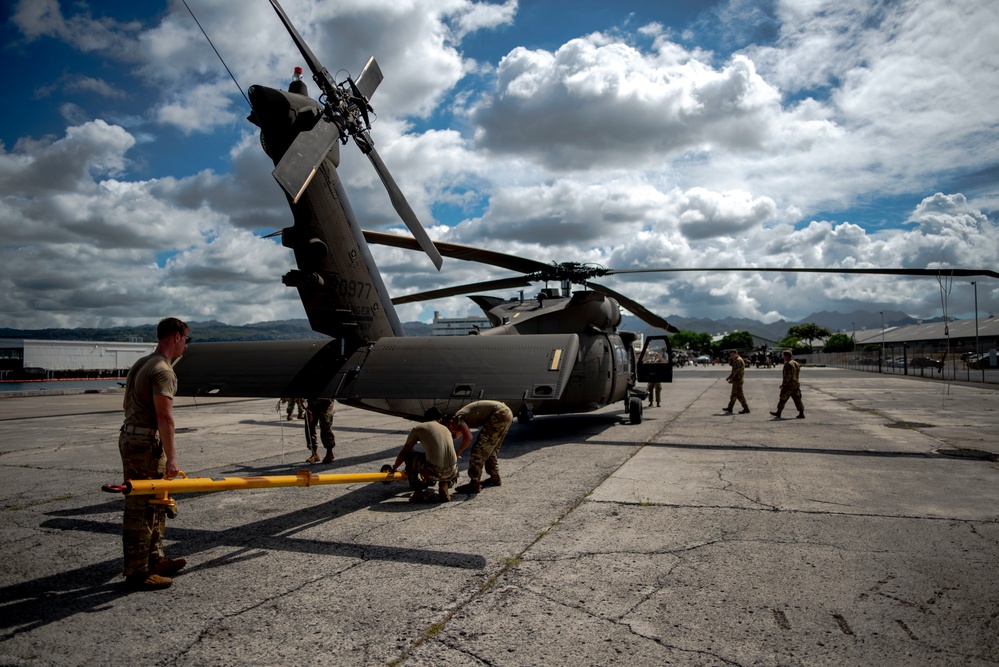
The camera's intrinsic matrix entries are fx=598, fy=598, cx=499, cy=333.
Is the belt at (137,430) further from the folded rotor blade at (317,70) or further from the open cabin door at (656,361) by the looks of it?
the open cabin door at (656,361)

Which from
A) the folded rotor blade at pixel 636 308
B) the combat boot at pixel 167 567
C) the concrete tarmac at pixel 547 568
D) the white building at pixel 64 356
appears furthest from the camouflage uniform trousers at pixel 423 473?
the white building at pixel 64 356

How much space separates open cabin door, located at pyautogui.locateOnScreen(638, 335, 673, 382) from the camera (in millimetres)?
16781

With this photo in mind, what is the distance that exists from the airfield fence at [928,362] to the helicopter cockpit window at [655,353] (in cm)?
1551

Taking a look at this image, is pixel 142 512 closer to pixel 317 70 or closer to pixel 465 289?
pixel 317 70

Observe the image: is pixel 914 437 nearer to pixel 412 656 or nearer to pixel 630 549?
pixel 630 549

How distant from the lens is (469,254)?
11633 mm

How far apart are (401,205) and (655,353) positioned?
10739 mm

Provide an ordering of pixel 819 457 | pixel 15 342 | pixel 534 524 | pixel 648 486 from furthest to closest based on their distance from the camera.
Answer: pixel 15 342 < pixel 819 457 < pixel 648 486 < pixel 534 524

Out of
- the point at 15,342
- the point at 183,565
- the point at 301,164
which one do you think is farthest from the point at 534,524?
the point at 15,342

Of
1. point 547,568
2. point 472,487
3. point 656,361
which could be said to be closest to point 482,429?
point 472,487

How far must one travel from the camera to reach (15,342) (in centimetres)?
7600

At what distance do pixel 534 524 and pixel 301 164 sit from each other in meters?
4.56

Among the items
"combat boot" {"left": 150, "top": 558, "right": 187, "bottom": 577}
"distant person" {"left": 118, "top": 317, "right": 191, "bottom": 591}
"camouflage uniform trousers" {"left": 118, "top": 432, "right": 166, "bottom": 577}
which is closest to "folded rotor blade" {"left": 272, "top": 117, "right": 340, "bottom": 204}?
"distant person" {"left": 118, "top": 317, "right": 191, "bottom": 591}

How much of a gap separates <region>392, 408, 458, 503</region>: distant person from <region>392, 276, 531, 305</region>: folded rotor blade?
6659 millimetres
